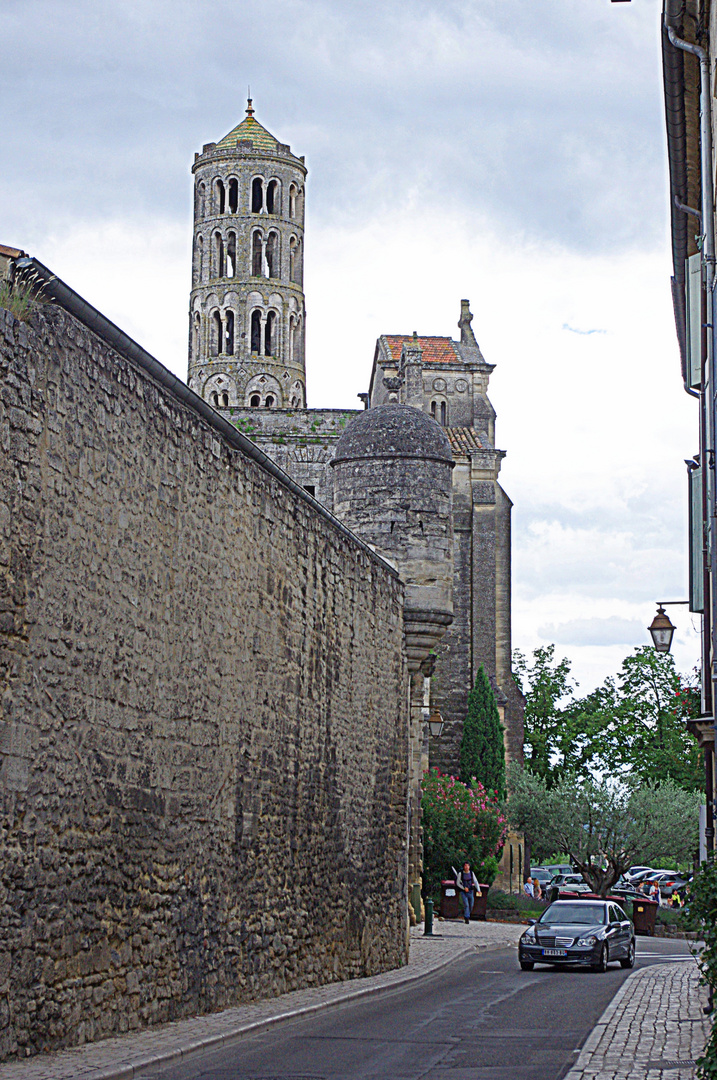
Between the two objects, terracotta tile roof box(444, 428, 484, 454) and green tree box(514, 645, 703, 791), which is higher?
terracotta tile roof box(444, 428, 484, 454)

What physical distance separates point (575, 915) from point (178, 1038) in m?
13.1

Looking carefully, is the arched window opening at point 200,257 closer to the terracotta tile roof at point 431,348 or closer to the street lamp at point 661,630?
the terracotta tile roof at point 431,348

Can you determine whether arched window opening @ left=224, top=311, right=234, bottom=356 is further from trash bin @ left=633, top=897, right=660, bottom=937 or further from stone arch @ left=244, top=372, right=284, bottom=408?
trash bin @ left=633, top=897, right=660, bottom=937

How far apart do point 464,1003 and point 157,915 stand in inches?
215

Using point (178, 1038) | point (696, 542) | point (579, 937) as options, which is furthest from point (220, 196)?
point (178, 1038)

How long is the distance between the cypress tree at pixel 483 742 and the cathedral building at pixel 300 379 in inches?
37.2

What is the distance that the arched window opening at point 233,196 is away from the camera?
239 ft

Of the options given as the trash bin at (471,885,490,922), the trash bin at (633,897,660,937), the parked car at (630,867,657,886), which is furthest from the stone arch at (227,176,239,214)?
the trash bin at (633,897,660,937)

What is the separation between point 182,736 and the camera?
439 inches

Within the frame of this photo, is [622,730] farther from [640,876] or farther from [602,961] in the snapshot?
[602,961]

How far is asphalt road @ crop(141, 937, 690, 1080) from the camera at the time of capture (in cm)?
935

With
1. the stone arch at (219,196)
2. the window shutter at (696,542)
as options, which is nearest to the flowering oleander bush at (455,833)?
the window shutter at (696,542)

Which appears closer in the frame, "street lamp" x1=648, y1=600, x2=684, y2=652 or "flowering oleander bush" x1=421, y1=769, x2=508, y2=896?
"street lamp" x1=648, y1=600, x2=684, y2=652

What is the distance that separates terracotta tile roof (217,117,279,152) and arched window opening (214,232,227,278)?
464cm
